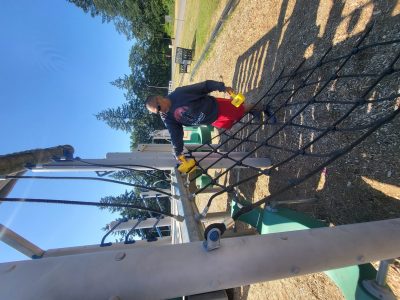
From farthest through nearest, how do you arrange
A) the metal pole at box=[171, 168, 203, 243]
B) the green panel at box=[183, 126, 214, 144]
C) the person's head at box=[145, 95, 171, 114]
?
1. the green panel at box=[183, 126, 214, 144]
2. the person's head at box=[145, 95, 171, 114]
3. the metal pole at box=[171, 168, 203, 243]

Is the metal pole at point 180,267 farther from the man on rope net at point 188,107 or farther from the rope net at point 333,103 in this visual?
the man on rope net at point 188,107

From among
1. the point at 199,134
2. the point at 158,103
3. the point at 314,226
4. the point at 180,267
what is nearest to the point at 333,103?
the point at 314,226

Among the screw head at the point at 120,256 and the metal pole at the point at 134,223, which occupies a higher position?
the screw head at the point at 120,256

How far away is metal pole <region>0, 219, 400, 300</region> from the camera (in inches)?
31.4

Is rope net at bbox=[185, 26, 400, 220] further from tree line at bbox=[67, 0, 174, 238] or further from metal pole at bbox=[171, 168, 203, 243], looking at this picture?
tree line at bbox=[67, 0, 174, 238]

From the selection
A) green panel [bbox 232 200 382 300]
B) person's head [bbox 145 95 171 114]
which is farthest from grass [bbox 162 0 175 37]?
green panel [bbox 232 200 382 300]

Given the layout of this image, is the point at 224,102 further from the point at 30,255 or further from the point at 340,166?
the point at 30,255

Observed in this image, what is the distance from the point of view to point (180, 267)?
0.87m

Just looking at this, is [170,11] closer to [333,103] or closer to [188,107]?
[188,107]

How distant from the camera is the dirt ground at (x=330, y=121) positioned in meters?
2.19

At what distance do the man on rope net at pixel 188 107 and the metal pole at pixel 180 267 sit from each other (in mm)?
2358

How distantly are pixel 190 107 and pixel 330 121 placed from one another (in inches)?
59.5

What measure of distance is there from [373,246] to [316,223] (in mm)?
1214

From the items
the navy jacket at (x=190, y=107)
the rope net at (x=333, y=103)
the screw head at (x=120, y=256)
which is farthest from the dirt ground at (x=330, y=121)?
the screw head at (x=120, y=256)
